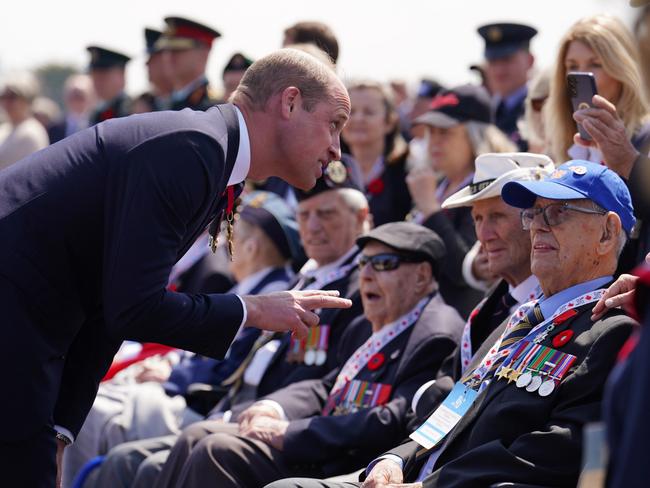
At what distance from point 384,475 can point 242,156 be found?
1325 millimetres

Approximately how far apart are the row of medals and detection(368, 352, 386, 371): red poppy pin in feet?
4.13

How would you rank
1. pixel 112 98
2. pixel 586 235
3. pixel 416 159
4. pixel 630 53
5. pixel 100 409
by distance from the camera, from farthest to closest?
pixel 112 98, pixel 416 159, pixel 100 409, pixel 630 53, pixel 586 235

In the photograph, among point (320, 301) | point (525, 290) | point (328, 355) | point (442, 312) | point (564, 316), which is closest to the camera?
point (320, 301)

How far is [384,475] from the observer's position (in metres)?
3.88

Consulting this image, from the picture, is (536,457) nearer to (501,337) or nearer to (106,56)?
(501,337)

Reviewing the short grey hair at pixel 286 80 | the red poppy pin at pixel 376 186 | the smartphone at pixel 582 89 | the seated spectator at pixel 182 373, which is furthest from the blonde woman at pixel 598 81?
the seated spectator at pixel 182 373

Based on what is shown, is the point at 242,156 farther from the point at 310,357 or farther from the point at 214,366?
the point at 214,366

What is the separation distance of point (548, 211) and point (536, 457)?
96cm

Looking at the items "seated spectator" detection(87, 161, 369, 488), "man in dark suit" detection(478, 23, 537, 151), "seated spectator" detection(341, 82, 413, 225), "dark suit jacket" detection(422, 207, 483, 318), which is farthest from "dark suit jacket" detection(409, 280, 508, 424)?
"man in dark suit" detection(478, 23, 537, 151)

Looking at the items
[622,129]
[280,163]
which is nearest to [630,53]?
[622,129]

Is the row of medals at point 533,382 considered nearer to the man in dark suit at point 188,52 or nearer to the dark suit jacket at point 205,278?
the dark suit jacket at point 205,278

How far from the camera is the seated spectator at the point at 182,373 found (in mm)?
5977

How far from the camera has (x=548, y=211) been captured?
384cm

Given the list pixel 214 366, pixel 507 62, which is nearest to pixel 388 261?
pixel 214 366
